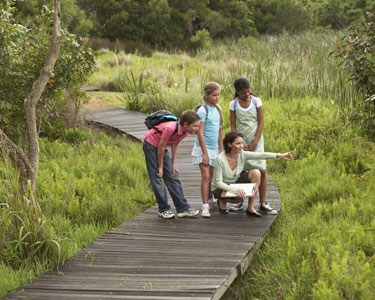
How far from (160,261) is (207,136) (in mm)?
1594

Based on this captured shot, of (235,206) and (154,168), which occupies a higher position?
(154,168)

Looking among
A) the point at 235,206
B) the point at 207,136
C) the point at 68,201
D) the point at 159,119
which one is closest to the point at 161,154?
the point at 159,119

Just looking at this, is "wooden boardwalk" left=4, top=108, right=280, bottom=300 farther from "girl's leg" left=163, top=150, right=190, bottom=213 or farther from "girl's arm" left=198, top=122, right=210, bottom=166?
"girl's arm" left=198, top=122, right=210, bottom=166

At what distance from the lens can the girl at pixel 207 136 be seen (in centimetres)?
504

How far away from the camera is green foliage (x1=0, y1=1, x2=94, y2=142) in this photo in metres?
6.91

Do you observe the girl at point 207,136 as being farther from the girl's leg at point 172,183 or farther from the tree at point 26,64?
the tree at point 26,64

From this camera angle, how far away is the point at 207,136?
17.0 feet

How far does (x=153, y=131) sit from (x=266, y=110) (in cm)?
522

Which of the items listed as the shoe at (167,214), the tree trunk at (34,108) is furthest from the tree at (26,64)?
the shoe at (167,214)

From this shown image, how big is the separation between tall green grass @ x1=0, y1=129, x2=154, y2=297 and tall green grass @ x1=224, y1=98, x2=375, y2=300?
5.54 feet

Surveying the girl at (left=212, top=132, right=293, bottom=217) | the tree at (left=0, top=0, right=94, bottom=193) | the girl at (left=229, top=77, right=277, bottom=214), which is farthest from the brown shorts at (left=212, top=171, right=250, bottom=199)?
the tree at (left=0, top=0, right=94, bottom=193)

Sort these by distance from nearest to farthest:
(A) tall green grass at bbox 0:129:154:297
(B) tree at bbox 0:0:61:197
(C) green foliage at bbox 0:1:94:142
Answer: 1. (A) tall green grass at bbox 0:129:154:297
2. (B) tree at bbox 0:0:61:197
3. (C) green foliage at bbox 0:1:94:142

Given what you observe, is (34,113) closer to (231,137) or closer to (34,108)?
(34,108)

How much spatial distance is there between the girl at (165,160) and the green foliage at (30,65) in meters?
2.59
